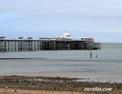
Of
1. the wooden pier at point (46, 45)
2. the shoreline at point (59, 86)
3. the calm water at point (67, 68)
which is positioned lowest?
the wooden pier at point (46, 45)

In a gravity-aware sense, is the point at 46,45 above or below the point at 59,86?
below

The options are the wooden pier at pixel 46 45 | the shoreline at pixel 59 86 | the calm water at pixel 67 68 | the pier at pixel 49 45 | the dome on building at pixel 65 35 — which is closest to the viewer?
the shoreline at pixel 59 86

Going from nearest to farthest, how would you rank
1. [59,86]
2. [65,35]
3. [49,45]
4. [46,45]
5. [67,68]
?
1. [59,86]
2. [67,68]
3. [46,45]
4. [49,45]
5. [65,35]

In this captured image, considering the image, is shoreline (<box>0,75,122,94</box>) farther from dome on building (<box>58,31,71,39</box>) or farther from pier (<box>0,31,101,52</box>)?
dome on building (<box>58,31,71,39</box>)

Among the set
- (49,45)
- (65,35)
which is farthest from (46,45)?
(65,35)

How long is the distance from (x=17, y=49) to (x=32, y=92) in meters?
109

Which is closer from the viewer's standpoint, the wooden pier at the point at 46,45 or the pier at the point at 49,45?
the pier at the point at 49,45

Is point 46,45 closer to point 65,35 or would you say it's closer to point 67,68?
point 65,35

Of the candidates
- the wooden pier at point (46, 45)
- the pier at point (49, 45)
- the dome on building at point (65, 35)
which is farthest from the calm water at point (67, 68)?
the dome on building at point (65, 35)

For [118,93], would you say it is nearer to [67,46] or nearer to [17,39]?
[17,39]

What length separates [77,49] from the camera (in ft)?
458

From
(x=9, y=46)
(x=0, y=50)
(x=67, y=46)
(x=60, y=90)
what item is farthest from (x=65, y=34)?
(x=60, y=90)

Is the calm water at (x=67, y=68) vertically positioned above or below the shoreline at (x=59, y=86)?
below

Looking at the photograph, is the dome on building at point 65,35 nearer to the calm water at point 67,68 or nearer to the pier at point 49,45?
the pier at point 49,45
